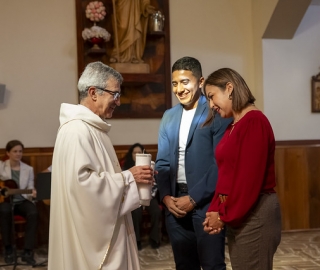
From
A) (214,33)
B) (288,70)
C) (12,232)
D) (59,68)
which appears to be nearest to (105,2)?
(59,68)

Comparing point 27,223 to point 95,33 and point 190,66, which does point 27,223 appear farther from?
point 190,66

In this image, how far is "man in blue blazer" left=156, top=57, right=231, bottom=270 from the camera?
2371 mm

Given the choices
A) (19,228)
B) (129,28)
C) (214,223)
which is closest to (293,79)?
(129,28)

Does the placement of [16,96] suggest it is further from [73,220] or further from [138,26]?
[73,220]

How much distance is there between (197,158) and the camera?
2.42 m

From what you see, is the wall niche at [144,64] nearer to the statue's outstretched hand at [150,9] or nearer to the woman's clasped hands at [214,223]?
the statue's outstretched hand at [150,9]

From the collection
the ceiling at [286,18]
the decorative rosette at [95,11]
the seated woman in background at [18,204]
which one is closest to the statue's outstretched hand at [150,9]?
the decorative rosette at [95,11]

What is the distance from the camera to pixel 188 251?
8.21ft

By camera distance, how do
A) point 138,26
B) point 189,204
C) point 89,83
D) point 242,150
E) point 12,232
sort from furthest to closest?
1. point 138,26
2. point 12,232
3. point 189,204
4. point 89,83
5. point 242,150

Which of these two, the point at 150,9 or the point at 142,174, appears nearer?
the point at 142,174

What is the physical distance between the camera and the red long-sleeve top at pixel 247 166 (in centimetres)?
185

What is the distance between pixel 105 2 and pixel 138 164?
12.5 ft

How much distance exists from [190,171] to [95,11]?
10.9 feet

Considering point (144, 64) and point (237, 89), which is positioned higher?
point (144, 64)
